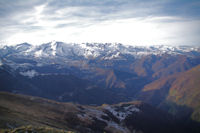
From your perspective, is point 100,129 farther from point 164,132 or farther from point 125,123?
point 164,132

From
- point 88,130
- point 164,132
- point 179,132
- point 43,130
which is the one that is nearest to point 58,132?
point 43,130

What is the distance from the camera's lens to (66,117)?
360ft

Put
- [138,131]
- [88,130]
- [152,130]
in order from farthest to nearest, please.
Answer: [152,130], [138,131], [88,130]

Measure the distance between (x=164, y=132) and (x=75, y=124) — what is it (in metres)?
112

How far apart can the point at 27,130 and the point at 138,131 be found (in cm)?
12327

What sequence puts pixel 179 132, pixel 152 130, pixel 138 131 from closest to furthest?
pixel 138 131 < pixel 152 130 < pixel 179 132

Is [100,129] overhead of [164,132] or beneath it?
overhead

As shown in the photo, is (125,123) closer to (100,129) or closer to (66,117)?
(100,129)

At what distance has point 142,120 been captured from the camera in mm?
175375

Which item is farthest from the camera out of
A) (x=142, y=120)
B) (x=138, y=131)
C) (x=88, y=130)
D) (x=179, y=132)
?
(x=179, y=132)

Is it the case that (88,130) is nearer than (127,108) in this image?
Yes

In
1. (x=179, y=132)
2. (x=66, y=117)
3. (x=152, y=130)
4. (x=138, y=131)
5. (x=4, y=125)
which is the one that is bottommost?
(x=179, y=132)

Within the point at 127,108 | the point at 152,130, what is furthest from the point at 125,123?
the point at 127,108

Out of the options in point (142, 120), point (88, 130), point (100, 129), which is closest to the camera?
point (88, 130)
